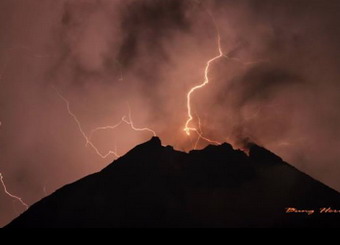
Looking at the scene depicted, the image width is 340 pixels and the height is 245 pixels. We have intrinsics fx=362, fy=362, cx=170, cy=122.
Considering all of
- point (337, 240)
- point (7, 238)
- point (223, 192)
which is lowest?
point (337, 240)

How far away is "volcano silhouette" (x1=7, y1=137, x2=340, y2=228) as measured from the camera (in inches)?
3174

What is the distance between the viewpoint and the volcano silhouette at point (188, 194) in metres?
80.6

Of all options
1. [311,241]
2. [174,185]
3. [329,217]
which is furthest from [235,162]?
[311,241]

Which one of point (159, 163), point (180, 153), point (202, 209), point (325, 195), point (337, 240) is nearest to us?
point (337, 240)

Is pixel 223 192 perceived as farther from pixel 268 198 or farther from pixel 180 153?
pixel 180 153

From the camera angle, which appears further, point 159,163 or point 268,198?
point 159,163

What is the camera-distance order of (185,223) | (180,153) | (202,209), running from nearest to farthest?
(185,223), (202,209), (180,153)

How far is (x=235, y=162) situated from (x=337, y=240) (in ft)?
329

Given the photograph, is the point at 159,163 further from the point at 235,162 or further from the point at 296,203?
the point at 296,203

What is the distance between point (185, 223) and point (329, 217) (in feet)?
106

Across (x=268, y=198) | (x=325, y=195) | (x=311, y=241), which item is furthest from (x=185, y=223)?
(x=311, y=241)

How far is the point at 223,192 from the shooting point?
93.2m

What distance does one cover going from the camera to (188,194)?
91625 millimetres

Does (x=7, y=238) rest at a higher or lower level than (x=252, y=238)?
higher
